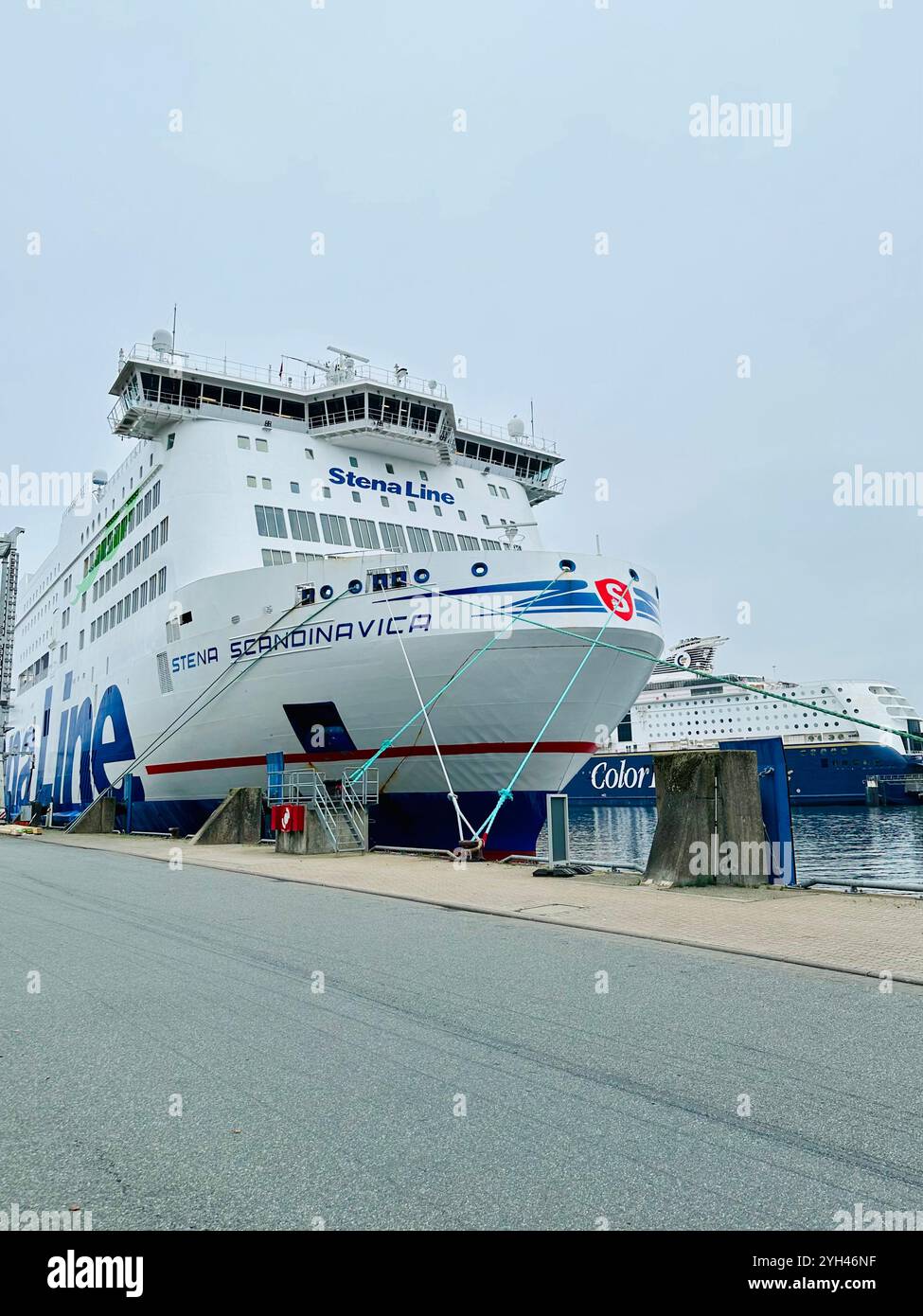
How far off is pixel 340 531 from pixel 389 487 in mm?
2250

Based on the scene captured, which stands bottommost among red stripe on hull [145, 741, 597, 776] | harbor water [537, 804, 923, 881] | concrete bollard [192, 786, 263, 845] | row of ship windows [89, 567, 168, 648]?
harbor water [537, 804, 923, 881]

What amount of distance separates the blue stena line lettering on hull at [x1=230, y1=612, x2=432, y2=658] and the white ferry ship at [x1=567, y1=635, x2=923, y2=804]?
43462 millimetres

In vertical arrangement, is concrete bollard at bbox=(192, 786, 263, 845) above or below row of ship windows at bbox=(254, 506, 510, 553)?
below

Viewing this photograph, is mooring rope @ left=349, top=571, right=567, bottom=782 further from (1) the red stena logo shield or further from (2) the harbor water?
(2) the harbor water

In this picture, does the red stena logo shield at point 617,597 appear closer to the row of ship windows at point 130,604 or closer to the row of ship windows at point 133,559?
the row of ship windows at point 130,604

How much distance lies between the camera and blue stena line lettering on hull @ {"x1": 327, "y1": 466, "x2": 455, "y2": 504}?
23703mm

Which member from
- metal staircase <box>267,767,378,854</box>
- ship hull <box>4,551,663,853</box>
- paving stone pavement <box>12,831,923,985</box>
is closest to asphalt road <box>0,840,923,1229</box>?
paving stone pavement <box>12,831,923,985</box>

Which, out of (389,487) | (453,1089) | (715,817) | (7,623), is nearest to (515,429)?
(389,487)

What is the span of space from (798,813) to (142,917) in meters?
54.2

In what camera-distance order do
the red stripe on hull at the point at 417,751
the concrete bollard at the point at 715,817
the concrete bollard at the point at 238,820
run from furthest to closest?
the concrete bollard at the point at 238,820 < the red stripe on hull at the point at 417,751 < the concrete bollard at the point at 715,817

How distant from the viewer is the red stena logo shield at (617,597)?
17.6 meters

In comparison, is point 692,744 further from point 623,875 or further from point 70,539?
point 623,875

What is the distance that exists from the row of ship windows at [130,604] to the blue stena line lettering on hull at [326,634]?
17.6 feet

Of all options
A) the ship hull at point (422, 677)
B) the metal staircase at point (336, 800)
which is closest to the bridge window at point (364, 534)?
the ship hull at point (422, 677)
